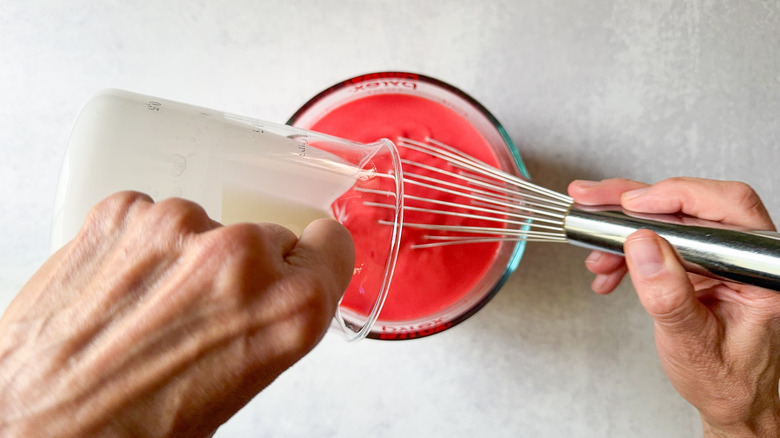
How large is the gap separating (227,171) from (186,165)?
0.09 ft

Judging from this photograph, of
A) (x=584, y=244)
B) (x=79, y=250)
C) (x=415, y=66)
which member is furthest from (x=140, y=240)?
(x=415, y=66)

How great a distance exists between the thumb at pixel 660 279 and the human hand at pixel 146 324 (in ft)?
0.84

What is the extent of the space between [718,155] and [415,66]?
15.2 inches

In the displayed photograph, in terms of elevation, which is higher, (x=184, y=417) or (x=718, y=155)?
(x=718, y=155)

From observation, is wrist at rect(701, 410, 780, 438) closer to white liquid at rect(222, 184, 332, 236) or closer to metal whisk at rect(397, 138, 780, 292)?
metal whisk at rect(397, 138, 780, 292)

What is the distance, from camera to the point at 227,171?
34 cm

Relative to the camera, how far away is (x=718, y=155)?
0.63 meters

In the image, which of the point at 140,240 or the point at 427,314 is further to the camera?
the point at 427,314

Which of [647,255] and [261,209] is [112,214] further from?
[647,255]

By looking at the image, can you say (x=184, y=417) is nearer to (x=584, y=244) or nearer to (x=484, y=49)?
(x=584, y=244)

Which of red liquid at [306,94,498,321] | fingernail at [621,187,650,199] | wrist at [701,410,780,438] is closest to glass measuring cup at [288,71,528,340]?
red liquid at [306,94,498,321]

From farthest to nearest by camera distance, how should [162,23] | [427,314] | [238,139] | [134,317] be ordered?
[162,23]
[427,314]
[238,139]
[134,317]

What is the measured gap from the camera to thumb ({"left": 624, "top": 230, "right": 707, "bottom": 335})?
0.38 m

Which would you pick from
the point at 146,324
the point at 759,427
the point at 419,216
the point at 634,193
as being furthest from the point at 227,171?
the point at 759,427
